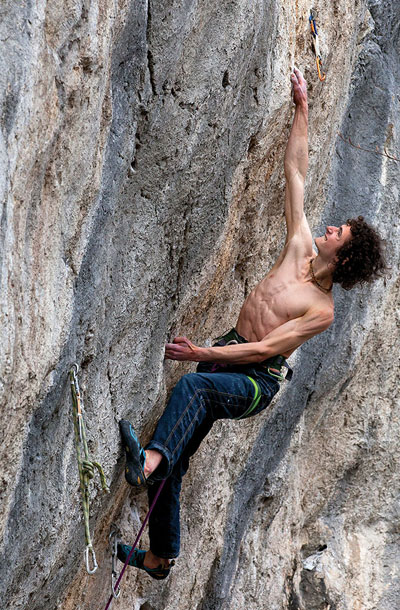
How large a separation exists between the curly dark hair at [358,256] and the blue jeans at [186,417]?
2.20 feet

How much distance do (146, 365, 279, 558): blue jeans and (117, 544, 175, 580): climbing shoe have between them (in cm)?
14

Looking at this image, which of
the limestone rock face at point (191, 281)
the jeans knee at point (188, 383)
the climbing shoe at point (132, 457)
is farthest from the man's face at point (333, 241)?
the climbing shoe at point (132, 457)

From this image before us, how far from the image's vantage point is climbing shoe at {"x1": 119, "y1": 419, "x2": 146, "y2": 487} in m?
3.94

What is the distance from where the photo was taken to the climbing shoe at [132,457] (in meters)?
3.94

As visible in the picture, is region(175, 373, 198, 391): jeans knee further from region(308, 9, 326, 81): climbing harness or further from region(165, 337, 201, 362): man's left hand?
region(308, 9, 326, 81): climbing harness

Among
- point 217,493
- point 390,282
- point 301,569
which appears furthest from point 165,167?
point 301,569

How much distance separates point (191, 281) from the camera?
459 cm

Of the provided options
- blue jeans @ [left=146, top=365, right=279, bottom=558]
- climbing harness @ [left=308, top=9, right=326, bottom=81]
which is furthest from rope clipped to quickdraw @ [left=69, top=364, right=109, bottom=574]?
climbing harness @ [left=308, top=9, right=326, bottom=81]

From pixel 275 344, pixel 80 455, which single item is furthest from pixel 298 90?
pixel 80 455

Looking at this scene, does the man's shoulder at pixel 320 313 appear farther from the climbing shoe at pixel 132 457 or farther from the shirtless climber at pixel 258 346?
the climbing shoe at pixel 132 457

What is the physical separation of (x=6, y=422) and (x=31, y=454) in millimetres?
330

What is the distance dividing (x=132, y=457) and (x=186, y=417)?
0.33 metres

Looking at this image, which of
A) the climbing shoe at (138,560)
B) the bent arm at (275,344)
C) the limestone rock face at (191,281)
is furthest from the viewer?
the climbing shoe at (138,560)

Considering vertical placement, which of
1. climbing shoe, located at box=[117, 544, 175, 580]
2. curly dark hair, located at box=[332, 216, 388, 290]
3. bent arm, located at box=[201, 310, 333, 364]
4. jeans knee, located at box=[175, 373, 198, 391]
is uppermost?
curly dark hair, located at box=[332, 216, 388, 290]
